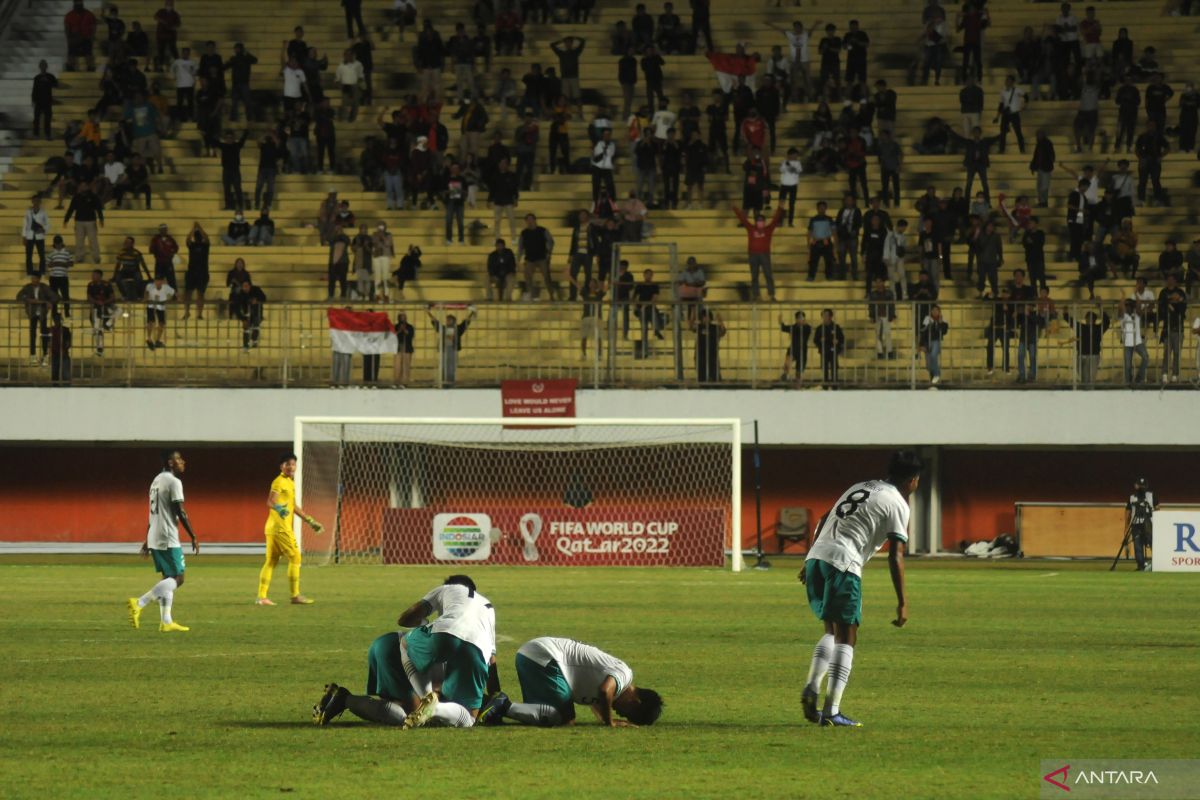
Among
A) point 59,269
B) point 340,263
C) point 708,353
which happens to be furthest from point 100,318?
point 708,353

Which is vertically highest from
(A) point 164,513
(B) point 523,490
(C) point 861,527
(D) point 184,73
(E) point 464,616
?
(D) point 184,73

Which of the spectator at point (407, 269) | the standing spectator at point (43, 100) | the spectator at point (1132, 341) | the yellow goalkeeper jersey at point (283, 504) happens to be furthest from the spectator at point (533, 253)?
the yellow goalkeeper jersey at point (283, 504)

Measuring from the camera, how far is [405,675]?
12.3 meters

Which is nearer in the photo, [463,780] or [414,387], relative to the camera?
[463,780]

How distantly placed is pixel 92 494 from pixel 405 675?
92.8ft

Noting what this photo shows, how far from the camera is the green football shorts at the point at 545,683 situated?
12391 millimetres

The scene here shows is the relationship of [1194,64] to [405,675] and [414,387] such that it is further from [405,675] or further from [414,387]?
[405,675]

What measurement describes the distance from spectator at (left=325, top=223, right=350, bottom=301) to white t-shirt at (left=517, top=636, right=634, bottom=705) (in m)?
28.2

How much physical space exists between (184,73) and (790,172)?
48.8 feet

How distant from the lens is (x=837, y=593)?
1219 cm

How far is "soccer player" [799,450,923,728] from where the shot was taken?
12.1 metres

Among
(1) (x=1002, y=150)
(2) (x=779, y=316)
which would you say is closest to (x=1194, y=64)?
(1) (x=1002, y=150)

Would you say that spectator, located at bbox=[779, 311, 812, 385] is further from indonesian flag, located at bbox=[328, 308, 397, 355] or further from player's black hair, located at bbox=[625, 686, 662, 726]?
player's black hair, located at bbox=[625, 686, 662, 726]

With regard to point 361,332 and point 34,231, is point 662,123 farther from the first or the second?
point 34,231
